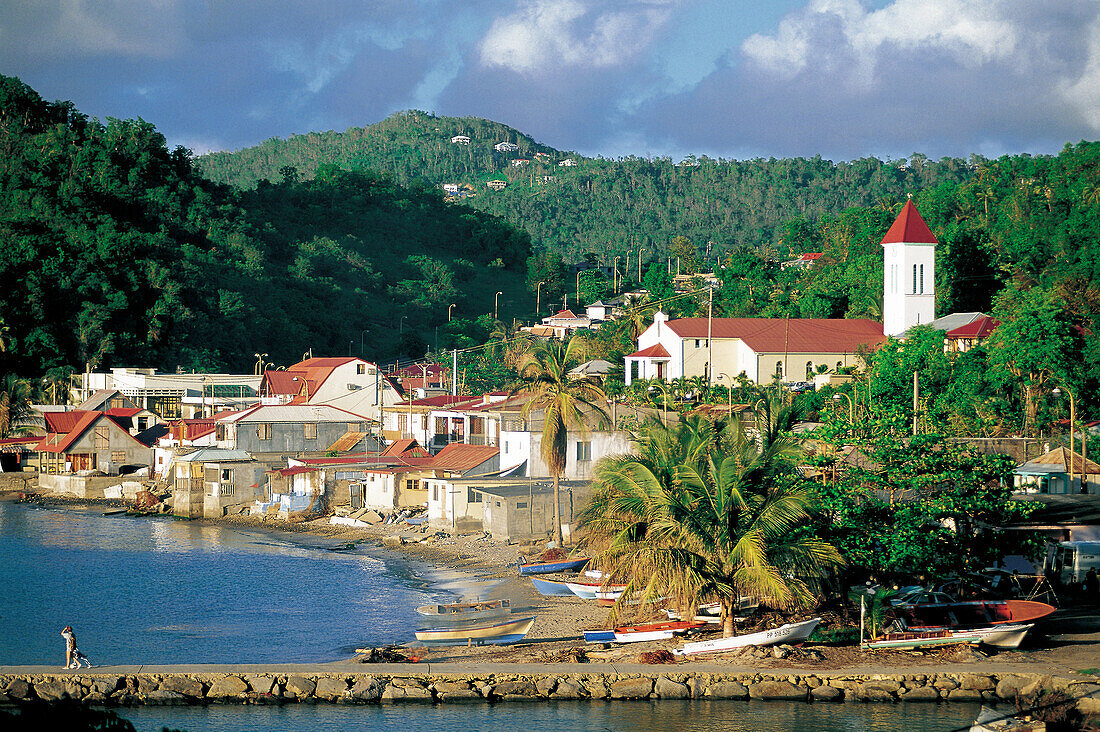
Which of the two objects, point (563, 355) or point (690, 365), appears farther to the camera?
point (690, 365)

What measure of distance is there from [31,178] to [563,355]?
87001 mm

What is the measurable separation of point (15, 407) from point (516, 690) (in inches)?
2743

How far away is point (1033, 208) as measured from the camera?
75.7m

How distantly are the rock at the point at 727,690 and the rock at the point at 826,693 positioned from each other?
4.89ft

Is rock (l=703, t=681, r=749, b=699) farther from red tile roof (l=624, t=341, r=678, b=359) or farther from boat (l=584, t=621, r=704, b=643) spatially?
red tile roof (l=624, t=341, r=678, b=359)

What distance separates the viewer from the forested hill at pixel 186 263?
96688 millimetres

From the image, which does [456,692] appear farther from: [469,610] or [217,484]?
[217,484]

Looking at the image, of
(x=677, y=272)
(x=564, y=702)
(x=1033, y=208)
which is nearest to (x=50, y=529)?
(x=564, y=702)

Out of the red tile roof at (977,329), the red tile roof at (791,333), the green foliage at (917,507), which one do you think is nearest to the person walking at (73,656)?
the green foliage at (917,507)

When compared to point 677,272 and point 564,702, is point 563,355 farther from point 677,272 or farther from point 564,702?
point 677,272

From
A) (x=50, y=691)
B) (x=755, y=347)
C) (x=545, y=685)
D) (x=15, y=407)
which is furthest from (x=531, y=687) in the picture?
(x=15, y=407)

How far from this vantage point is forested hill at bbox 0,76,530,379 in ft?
317

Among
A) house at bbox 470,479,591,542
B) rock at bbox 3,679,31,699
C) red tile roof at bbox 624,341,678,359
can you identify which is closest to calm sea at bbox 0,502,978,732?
rock at bbox 3,679,31,699

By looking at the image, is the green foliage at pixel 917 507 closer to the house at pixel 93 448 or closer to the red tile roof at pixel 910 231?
the red tile roof at pixel 910 231
